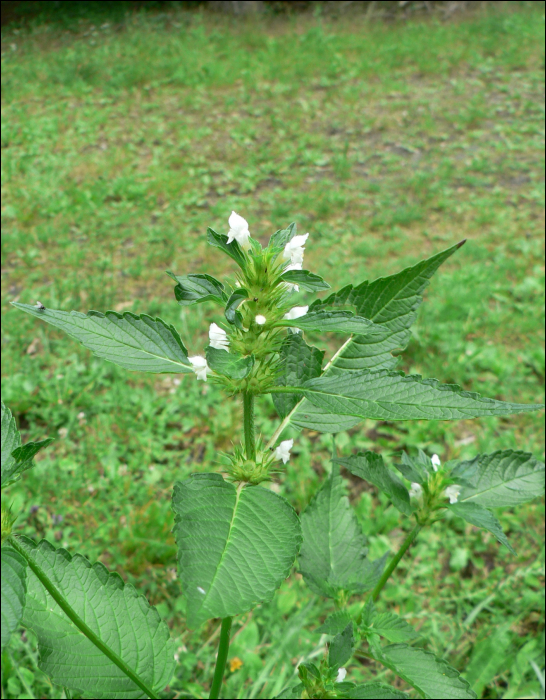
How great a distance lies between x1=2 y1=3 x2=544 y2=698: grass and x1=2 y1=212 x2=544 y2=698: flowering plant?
3.12ft

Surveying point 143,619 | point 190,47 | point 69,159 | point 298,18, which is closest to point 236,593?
point 143,619

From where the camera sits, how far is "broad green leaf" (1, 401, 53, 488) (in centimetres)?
66

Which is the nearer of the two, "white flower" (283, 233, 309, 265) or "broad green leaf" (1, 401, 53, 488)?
"broad green leaf" (1, 401, 53, 488)

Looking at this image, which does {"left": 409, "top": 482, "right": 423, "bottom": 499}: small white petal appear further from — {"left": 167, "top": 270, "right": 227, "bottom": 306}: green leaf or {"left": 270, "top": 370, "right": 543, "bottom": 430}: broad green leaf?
{"left": 167, "top": 270, "right": 227, "bottom": 306}: green leaf

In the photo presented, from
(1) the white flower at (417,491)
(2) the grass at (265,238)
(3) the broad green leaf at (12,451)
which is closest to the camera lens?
(3) the broad green leaf at (12,451)

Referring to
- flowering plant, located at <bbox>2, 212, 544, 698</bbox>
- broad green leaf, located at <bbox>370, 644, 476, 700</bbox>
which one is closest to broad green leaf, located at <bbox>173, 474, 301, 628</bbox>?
flowering plant, located at <bbox>2, 212, 544, 698</bbox>

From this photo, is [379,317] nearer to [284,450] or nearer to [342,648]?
[284,450]

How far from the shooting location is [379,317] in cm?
95

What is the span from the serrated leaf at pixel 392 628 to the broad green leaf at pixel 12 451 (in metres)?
0.68

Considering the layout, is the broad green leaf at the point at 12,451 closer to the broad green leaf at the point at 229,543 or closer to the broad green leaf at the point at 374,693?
the broad green leaf at the point at 229,543

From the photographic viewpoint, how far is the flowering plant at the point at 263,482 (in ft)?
2.21

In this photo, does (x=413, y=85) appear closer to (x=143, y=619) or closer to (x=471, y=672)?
(x=471, y=672)

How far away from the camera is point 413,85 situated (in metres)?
7.43

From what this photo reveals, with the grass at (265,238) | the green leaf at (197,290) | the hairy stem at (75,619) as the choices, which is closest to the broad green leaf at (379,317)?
the green leaf at (197,290)
